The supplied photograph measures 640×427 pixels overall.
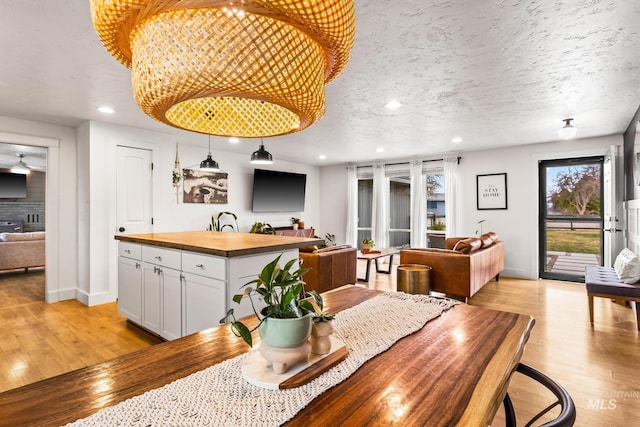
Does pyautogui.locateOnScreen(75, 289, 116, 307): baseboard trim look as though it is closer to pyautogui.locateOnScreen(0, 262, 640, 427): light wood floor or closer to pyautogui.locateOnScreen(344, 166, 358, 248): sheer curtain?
pyautogui.locateOnScreen(0, 262, 640, 427): light wood floor

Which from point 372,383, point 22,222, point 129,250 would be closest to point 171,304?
point 129,250

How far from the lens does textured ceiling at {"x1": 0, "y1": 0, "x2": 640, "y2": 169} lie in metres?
1.92

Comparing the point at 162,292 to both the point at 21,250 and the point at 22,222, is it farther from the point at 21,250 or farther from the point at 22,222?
the point at 22,222

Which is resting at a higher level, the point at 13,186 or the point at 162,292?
the point at 13,186

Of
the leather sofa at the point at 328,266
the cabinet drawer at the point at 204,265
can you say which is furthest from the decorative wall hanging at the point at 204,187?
the cabinet drawer at the point at 204,265

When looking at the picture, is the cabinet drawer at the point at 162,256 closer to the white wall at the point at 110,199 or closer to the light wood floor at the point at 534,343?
the light wood floor at the point at 534,343

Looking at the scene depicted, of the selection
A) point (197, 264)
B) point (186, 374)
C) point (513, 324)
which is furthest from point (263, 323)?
point (197, 264)

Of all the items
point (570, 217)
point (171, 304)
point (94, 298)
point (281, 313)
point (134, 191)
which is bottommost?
point (94, 298)

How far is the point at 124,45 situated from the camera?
766 mm

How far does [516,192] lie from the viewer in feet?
19.0

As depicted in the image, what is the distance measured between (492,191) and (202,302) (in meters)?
5.45

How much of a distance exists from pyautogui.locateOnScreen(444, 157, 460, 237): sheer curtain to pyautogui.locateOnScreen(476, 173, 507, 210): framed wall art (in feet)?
1.31

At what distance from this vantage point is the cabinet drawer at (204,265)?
237cm

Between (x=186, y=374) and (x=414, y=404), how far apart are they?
0.57 metres
